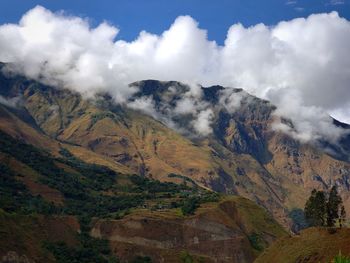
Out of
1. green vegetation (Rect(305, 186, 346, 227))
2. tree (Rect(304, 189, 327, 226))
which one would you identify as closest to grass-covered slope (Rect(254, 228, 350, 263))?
tree (Rect(304, 189, 327, 226))

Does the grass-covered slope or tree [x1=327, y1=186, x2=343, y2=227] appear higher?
tree [x1=327, y1=186, x2=343, y2=227]

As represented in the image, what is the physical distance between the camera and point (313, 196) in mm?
176375

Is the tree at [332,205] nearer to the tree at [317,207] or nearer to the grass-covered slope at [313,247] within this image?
the tree at [317,207]

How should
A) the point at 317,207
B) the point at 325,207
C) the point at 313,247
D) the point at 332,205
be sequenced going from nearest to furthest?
1. the point at 313,247
2. the point at 332,205
3. the point at 325,207
4. the point at 317,207

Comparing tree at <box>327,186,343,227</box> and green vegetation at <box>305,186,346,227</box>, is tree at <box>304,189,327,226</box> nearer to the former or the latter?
green vegetation at <box>305,186,346,227</box>

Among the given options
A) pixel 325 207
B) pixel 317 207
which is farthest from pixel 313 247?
pixel 325 207

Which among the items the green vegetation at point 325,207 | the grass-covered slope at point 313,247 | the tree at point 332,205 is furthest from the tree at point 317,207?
the grass-covered slope at point 313,247

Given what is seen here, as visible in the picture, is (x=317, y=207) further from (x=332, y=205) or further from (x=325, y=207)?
(x=332, y=205)

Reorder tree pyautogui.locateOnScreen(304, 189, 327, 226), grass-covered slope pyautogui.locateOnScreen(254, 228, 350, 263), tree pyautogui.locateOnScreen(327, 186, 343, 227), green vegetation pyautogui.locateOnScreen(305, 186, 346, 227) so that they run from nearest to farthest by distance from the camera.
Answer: grass-covered slope pyautogui.locateOnScreen(254, 228, 350, 263) → tree pyautogui.locateOnScreen(327, 186, 343, 227) → green vegetation pyautogui.locateOnScreen(305, 186, 346, 227) → tree pyautogui.locateOnScreen(304, 189, 327, 226)

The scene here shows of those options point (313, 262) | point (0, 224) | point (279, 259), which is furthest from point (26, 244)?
point (313, 262)

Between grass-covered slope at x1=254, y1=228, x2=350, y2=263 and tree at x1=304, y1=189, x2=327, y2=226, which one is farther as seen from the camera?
tree at x1=304, y1=189, x2=327, y2=226

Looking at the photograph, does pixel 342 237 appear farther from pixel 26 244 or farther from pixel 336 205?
pixel 26 244

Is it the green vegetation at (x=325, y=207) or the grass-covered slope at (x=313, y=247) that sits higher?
the green vegetation at (x=325, y=207)

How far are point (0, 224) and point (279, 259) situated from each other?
297 feet
